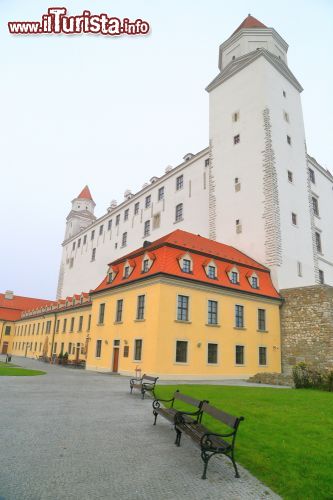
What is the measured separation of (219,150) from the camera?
40750 millimetres

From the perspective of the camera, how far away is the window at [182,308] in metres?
24.6

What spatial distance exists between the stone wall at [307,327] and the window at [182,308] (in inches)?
414

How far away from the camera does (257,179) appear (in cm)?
3538

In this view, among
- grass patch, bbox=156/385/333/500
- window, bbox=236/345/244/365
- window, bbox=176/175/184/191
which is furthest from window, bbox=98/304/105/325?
window, bbox=176/175/184/191

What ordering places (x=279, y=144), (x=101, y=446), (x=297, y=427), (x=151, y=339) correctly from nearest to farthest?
(x=101, y=446) → (x=297, y=427) → (x=151, y=339) → (x=279, y=144)

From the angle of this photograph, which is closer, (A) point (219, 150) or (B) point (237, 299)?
(B) point (237, 299)

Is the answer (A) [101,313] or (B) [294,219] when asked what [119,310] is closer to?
(A) [101,313]

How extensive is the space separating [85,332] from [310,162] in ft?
112

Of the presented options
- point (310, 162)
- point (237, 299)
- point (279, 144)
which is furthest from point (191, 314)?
point (310, 162)

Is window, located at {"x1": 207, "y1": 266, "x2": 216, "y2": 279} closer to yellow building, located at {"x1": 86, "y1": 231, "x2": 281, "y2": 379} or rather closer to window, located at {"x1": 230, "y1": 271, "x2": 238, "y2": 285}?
yellow building, located at {"x1": 86, "y1": 231, "x2": 281, "y2": 379}

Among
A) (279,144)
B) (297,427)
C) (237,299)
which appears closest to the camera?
(297,427)

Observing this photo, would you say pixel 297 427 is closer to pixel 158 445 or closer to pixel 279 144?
pixel 158 445

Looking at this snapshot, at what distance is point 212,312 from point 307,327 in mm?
8272

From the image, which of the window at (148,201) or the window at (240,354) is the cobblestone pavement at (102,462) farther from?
the window at (148,201)
